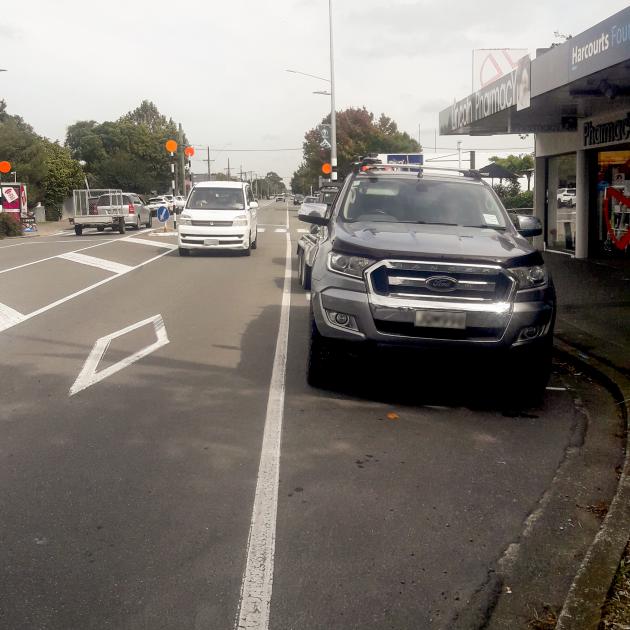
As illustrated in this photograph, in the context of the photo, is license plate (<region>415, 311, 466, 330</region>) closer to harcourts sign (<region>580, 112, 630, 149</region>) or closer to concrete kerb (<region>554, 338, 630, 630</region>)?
concrete kerb (<region>554, 338, 630, 630</region>)

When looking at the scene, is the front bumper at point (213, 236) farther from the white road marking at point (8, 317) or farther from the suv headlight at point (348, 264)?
the suv headlight at point (348, 264)

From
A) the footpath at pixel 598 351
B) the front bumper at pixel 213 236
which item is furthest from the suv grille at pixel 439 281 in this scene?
the front bumper at pixel 213 236

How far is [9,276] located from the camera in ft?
55.3

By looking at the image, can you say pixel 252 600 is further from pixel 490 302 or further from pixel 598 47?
pixel 598 47

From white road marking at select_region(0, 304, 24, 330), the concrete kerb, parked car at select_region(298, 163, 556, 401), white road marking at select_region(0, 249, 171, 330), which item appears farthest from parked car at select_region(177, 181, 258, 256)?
the concrete kerb

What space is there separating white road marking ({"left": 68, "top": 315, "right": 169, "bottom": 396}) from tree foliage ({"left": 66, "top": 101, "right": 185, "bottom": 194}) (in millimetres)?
70491

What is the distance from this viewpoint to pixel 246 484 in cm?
484

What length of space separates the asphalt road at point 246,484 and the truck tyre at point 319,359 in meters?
0.13

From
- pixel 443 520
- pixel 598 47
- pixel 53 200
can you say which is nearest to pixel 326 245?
pixel 443 520

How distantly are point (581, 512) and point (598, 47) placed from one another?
27.1 feet

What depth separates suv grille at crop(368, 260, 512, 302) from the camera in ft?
20.9

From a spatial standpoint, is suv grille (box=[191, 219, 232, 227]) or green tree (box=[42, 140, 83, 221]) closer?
suv grille (box=[191, 219, 232, 227])

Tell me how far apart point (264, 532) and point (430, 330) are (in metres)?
2.66

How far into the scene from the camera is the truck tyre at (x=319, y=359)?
21.8 feet
